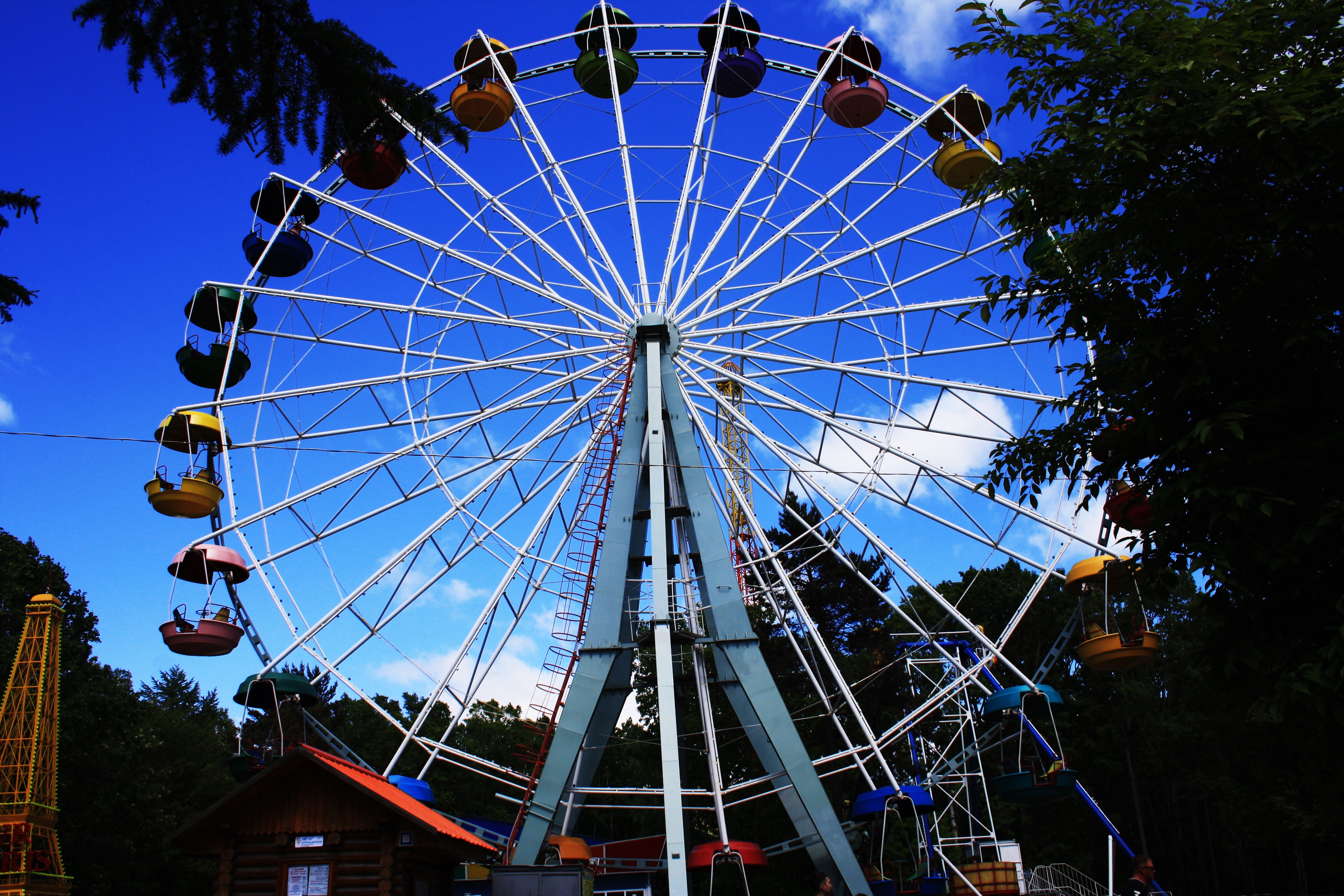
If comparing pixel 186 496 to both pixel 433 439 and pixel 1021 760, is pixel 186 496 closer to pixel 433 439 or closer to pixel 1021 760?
pixel 433 439

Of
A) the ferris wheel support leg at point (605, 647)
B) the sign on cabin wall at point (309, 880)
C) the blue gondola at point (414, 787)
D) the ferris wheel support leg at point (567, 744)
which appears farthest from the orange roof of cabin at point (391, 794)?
the blue gondola at point (414, 787)

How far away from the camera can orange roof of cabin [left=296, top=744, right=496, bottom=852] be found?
1166cm

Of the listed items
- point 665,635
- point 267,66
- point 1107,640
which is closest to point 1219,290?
point 267,66

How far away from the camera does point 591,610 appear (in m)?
16.3

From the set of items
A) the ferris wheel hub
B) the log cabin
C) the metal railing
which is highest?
the ferris wheel hub

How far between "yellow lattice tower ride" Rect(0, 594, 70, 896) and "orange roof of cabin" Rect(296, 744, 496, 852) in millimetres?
13895

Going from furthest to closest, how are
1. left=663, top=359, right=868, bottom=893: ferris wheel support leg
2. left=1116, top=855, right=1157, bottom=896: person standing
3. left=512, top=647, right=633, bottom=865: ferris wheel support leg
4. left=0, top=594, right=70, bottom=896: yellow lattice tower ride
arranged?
left=0, top=594, right=70, bottom=896: yellow lattice tower ride → left=663, top=359, right=868, bottom=893: ferris wheel support leg → left=512, top=647, right=633, bottom=865: ferris wheel support leg → left=1116, top=855, right=1157, bottom=896: person standing

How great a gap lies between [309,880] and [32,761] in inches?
641

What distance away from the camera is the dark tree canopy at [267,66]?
17.4 ft

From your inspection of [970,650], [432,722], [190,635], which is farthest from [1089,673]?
[190,635]

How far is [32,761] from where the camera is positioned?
2362cm

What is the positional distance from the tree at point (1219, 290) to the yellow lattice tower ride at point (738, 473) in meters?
10.2

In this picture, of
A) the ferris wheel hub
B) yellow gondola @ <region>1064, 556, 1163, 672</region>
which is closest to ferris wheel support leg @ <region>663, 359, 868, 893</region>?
the ferris wheel hub

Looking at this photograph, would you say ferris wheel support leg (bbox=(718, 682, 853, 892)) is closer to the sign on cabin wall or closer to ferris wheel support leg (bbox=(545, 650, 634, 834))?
ferris wheel support leg (bbox=(545, 650, 634, 834))
